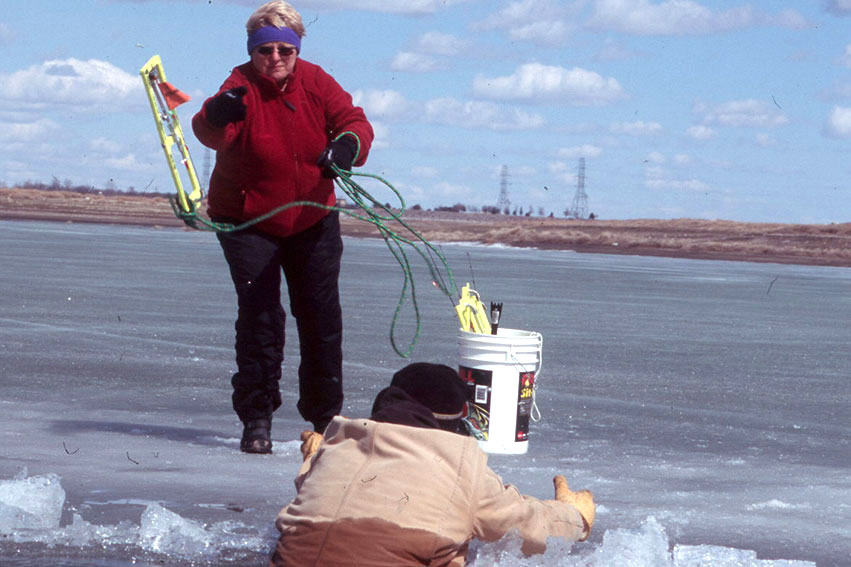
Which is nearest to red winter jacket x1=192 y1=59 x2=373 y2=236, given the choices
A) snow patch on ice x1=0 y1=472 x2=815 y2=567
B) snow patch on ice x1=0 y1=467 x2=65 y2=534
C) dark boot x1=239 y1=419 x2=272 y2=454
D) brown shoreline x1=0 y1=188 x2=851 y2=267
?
dark boot x1=239 y1=419 x2=272 y2=454

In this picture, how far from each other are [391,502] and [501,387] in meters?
1.98

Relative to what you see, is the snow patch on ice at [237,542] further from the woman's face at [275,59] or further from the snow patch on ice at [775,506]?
the woman's face at [275,59]

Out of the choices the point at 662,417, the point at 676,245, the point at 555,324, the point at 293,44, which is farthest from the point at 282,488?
the point at 676,245

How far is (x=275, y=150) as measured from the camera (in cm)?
496

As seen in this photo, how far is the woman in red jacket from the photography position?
4941 mm

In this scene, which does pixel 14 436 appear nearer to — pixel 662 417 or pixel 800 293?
pixel 662 417

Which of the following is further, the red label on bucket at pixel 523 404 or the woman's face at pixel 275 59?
the red label on bucket at pixel 523 404

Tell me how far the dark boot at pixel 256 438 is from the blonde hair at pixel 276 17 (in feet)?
5.25

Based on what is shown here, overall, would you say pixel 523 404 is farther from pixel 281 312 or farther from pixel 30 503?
pixel 30 503

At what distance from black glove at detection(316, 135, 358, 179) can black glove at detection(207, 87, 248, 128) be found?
36cm

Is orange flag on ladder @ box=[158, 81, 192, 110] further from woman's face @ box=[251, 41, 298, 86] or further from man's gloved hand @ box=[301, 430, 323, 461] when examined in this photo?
man's gloved hand @ box=[301, 430, 323, 461]

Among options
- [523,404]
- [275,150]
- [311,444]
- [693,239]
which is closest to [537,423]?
[523,404]

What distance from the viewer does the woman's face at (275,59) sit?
4.93 metres

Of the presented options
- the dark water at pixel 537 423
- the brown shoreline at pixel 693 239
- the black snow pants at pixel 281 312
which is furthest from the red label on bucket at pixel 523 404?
the brown shoreline at pixel 693 239
